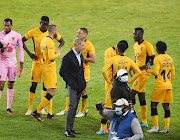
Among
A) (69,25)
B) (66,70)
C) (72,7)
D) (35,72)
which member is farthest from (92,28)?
(66,70)

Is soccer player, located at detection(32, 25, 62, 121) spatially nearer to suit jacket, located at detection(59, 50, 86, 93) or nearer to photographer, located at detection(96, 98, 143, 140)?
suit jacket, located at detection(59, 50, 86, 93)

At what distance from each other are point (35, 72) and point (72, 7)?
16.1 meters

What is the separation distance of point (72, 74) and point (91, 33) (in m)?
13.7

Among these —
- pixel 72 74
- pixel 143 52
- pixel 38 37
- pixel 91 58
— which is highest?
pixel 38 37

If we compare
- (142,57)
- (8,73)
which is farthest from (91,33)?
(142,57)

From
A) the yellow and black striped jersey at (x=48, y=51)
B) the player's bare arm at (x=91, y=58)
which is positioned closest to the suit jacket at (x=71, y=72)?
the yellow and black striped jersey at (x=48, y=51)

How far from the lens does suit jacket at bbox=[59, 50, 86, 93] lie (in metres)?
9.48

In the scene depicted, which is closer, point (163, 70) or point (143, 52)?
point (163, 70)

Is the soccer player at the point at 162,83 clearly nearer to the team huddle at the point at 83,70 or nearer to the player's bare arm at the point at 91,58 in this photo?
the team huddle at the point at 83,70

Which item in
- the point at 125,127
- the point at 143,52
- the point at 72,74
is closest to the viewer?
the point at 125,127

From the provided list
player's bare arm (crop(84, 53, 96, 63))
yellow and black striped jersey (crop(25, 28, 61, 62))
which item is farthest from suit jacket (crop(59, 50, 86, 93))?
yellow and black striped jersey (crop(25, 28, 61, 62))

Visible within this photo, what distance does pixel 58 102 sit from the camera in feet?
44.9

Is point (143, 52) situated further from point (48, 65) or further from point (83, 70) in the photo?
point (48, 65)

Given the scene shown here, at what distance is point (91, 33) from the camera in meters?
23.1
